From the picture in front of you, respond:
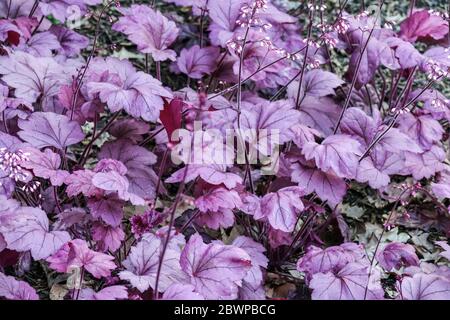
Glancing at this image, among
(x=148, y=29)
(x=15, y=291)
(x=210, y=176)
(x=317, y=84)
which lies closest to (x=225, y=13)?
(x=148, y=29)

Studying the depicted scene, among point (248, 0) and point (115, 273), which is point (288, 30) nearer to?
point (248, 0)

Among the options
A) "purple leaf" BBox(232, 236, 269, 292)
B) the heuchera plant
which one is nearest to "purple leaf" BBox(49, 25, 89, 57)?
the heuchera plant

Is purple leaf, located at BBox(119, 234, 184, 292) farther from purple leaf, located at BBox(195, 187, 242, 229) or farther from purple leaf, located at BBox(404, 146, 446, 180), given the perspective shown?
purple leaf, located at BBox(404, 146, 446, 180)

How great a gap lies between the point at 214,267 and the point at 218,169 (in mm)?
384

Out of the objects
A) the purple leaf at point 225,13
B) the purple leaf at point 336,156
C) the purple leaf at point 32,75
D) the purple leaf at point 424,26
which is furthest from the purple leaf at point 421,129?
the purple leaf at point 32,75

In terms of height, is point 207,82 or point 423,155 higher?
point 207,82

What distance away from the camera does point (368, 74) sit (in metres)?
3.00

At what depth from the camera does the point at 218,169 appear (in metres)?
2.38

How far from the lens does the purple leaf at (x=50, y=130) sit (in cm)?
257

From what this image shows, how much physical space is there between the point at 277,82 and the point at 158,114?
80 centimetres

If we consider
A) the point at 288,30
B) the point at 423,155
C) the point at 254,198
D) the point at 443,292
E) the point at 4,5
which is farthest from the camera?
the point at 288,30

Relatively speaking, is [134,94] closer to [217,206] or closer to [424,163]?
[217,206]

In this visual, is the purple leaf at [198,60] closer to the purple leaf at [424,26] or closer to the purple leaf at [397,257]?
the purple leaf at [424,26]

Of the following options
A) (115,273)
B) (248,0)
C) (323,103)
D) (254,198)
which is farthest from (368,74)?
(115,273)
